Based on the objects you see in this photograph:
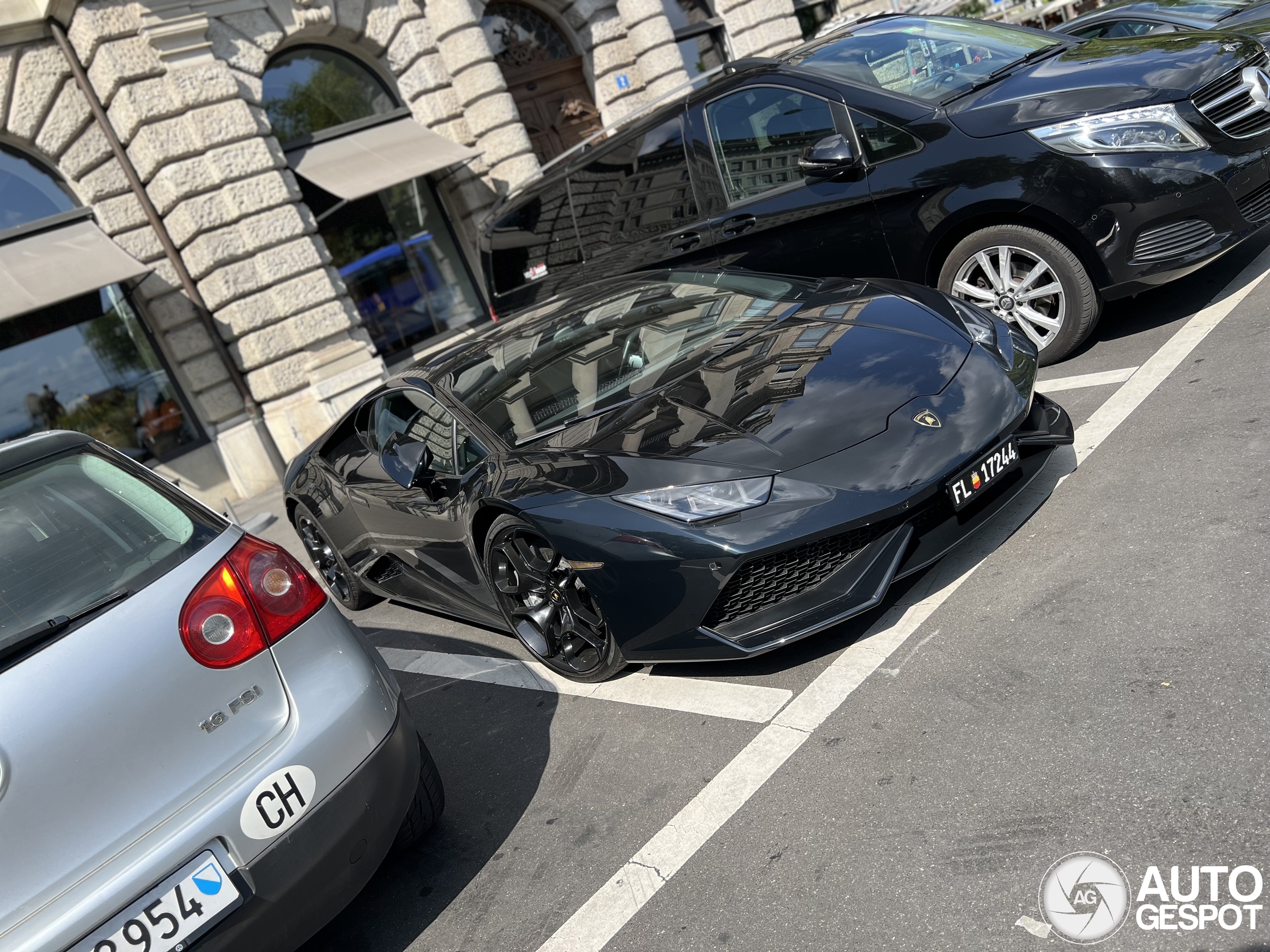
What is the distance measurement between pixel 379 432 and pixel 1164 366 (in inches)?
139

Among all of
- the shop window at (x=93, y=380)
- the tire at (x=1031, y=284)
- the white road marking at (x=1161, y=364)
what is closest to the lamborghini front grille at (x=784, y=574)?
the white road marking at (x=1161, y=364)

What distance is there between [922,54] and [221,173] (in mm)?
8423

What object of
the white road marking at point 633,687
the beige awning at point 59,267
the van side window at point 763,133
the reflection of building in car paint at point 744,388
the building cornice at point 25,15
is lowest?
the white road marking at point 633,687

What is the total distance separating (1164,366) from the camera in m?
4.76

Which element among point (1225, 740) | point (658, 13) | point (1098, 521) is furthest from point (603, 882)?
point (658, 13)

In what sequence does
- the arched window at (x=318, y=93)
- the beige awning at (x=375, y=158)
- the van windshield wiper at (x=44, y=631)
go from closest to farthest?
the van windshield wiper at (x=44, y=631), the beige awning at (x=375, y=158), the arched window at (x=318, y=93)

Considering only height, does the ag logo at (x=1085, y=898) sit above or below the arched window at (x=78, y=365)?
below

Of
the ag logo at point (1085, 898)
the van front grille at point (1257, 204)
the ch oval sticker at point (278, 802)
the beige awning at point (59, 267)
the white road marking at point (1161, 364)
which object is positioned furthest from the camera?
the beige awning at point (59, 267)

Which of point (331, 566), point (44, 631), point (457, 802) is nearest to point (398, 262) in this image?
point (331, 566)

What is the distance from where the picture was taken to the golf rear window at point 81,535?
2506 millimetres

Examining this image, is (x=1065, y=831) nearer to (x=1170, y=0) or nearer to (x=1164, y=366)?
(x=1164, y=366)

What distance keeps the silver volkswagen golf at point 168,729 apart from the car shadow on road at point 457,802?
1.00 feet

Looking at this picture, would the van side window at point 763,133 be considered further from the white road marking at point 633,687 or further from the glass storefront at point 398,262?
the glass storefront at point 398,262

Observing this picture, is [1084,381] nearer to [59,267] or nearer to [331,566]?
[331,566]
